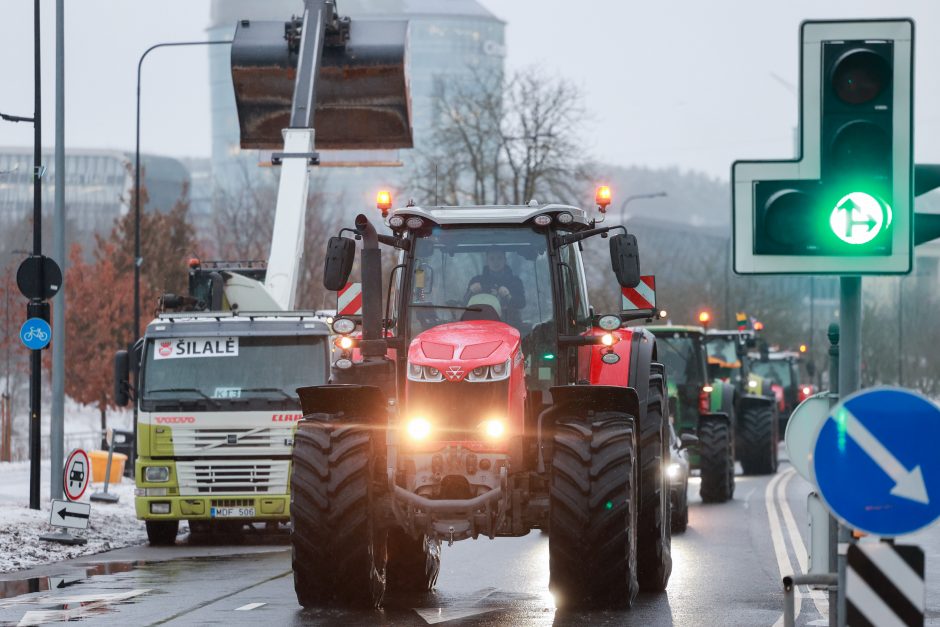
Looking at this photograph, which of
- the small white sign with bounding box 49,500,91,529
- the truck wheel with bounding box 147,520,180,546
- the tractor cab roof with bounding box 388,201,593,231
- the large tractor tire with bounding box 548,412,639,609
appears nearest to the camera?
the large tractor tire with bounding box 548,412,639,609

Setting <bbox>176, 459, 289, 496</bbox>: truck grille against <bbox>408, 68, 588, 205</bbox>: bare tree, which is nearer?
<bbox>176, 459, 289, 496</bbox>: truck grille

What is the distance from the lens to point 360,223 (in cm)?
1309

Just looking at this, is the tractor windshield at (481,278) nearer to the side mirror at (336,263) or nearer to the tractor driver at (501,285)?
the tractor driver at (501,285)

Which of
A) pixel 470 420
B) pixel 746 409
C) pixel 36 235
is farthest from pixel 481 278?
pixel 746 409

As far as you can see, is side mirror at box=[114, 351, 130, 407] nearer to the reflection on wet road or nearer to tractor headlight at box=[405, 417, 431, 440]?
the reflection on wet road

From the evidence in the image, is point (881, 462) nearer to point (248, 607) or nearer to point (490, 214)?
point (490, 214)

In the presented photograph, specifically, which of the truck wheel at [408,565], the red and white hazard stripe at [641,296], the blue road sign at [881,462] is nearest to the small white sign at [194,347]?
the red and white hazard stripe at [641,296]

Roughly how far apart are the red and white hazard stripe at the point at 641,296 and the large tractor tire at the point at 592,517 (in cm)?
326

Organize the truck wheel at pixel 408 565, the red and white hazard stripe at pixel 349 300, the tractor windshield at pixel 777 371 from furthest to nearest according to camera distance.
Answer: the tractor windshield at pixel 777 371 → the red and white hazard stripe at pixel 349 300 → the truck wheel at pixel 408 565

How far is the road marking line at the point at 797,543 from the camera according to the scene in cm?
1385

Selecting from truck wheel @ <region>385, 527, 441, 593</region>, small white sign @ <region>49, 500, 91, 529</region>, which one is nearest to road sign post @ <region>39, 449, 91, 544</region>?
small white sign @ <region>49, 500, 91, 529</region>

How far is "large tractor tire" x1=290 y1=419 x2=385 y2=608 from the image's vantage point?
12914 mm

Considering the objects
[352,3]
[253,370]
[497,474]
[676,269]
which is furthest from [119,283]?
[352,3]

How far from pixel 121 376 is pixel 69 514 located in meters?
1.85
